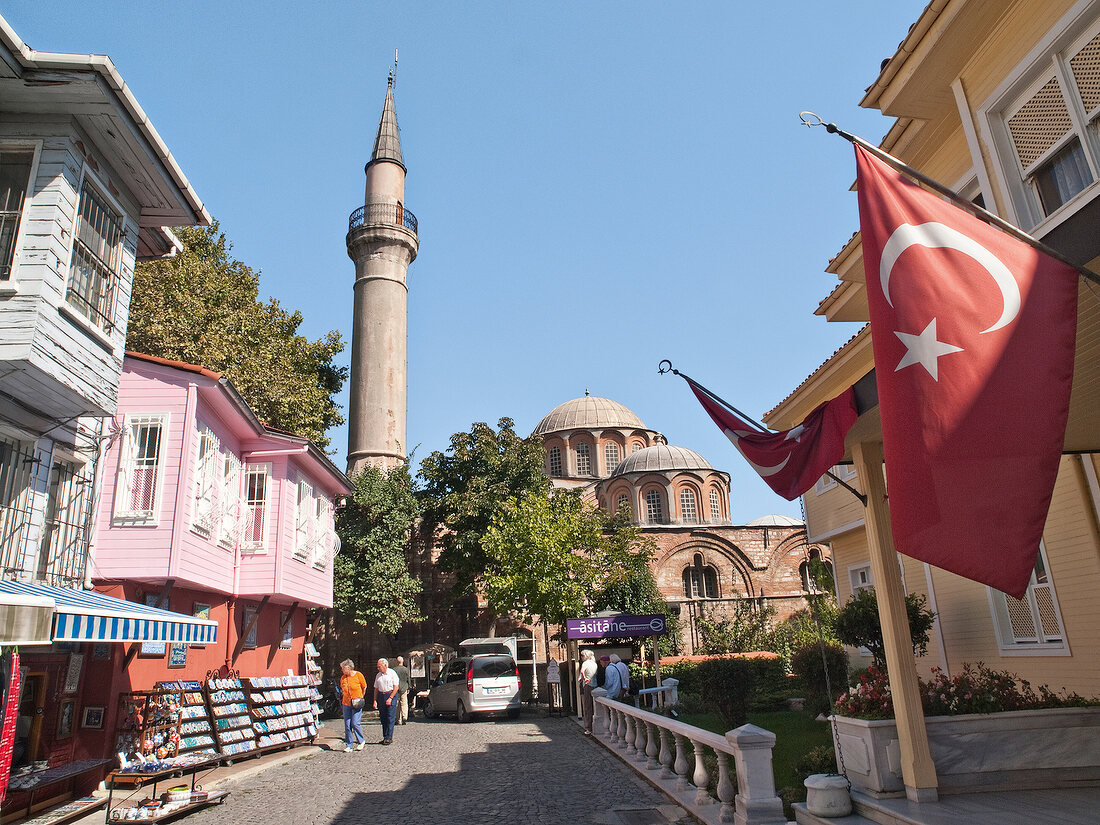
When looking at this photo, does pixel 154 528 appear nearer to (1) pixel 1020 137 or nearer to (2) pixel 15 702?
(2) pixel 15 702

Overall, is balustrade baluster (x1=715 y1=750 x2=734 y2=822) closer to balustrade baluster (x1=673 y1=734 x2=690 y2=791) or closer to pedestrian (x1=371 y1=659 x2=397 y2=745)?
balustrade baluster (x1=673 y1=734 x2=690 y2=791)

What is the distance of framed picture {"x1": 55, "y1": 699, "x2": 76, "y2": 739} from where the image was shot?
8.66 metres

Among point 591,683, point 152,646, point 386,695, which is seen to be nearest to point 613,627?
point 591,683

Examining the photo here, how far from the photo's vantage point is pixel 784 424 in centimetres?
1631

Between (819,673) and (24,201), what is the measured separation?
1417 cm

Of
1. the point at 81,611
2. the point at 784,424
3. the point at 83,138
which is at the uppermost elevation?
the point at 83,138

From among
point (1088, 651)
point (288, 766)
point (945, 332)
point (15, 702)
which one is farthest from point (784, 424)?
point (15, 702)

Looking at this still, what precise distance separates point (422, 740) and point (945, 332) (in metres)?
13.7

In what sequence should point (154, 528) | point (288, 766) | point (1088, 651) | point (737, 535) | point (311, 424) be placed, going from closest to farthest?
point (1088, 651) → point (154, 528) → point (288, 766) → point (311, 424) → point (737, 535)

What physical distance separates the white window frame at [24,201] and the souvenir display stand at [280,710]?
7586mm

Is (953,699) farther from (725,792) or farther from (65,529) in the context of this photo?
(65,529)

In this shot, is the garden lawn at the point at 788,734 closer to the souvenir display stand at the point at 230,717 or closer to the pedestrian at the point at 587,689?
the pedestrian at the point at 587,689

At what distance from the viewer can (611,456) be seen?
47.3m

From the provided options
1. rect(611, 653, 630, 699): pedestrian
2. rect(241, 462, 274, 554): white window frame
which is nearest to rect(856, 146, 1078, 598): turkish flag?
rect(241, 462, 274, 554): white window frame
